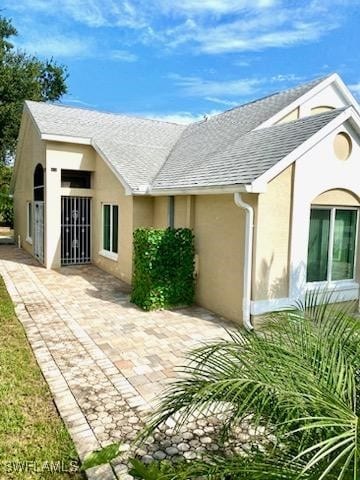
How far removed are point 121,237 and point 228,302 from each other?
6.67m

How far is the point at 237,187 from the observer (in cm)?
909

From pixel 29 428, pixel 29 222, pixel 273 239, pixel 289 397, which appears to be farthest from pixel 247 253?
pixel 29 222

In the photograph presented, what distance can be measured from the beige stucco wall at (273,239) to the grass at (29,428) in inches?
225

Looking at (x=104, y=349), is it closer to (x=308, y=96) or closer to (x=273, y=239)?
(x=273, y=239)

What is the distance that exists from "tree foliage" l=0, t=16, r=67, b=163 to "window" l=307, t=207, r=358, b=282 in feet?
98.0

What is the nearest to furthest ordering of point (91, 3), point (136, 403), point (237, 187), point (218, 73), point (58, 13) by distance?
point (136, 403), point (237, 187), point (91, 3), point (58, 13), point (218, 73)

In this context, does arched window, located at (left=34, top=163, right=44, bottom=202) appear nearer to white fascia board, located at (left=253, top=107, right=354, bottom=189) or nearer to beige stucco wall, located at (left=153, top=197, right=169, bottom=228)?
beige stucco wall, located at (left=153, top=197, right=169, bottom=228)

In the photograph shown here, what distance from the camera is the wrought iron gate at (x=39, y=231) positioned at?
18453 millimetres

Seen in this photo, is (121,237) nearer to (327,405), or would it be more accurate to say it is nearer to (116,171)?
(116,171)

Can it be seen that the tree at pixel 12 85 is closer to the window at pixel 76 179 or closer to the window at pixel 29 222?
the window at pixel 29 222

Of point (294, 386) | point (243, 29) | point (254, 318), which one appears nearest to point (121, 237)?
point (254, 318)

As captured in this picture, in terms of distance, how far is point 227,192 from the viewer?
31.4 ft

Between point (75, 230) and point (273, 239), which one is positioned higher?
point (273, 239)

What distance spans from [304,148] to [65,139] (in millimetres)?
12029
